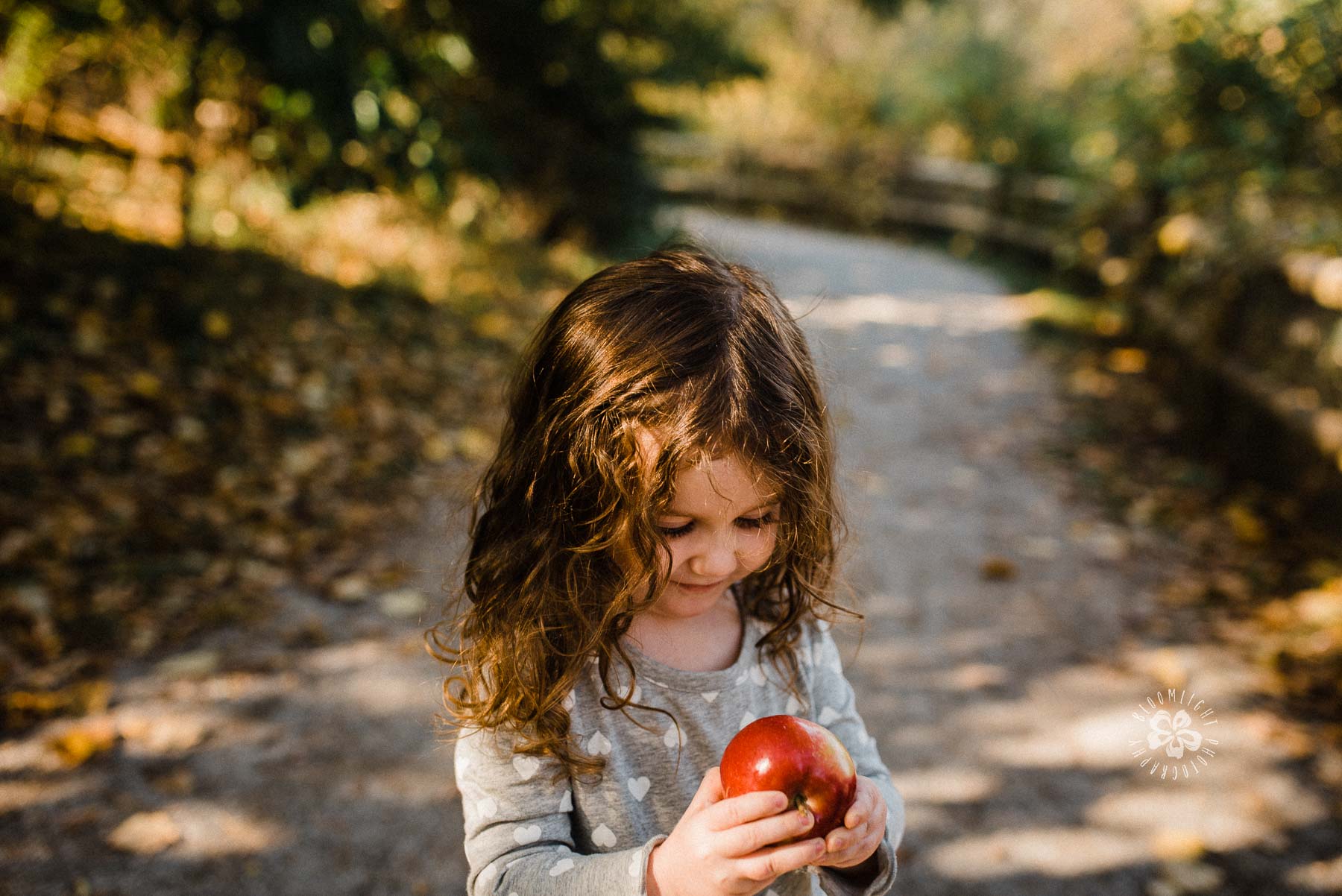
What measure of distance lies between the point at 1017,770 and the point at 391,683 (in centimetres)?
201

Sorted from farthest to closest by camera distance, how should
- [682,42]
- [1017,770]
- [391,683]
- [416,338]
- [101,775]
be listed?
[682,42] < [416,338] < [391,683] < [1017,770] < [101,775]

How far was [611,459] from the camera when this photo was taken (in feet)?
4.15

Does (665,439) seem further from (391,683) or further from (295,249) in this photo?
(295,249)

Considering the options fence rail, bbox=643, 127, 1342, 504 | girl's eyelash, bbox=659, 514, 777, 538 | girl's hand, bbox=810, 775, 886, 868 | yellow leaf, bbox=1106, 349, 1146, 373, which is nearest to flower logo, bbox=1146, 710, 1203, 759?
fence rail, bbox=643, 127, 1342, 504

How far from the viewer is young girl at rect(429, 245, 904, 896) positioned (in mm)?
1216

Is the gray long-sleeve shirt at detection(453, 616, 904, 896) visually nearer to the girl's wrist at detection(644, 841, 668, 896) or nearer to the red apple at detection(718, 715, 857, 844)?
the girl's wrist at detection(644, 841, 668, 896)

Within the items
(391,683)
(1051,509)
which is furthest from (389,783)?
(1051,509)

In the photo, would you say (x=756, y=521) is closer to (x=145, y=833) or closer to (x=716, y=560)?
(x=716, y=560)

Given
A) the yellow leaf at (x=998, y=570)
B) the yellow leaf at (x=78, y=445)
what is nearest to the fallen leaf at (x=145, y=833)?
the yellow leaf at (x=78, y=445)

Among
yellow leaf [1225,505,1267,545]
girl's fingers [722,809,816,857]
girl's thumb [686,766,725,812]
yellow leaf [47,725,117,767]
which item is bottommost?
yellow leaf [47,725,117,767]

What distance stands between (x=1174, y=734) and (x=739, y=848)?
2557 millimetres

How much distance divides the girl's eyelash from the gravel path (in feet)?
0.99

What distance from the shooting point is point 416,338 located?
5.59m

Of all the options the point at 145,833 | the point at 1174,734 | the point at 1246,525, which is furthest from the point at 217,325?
the point at 1246,525
